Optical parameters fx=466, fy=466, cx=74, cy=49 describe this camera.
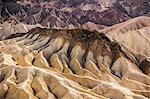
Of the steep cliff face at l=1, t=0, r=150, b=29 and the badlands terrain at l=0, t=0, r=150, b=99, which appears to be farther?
the steep cliff face at l=1, t=0, r=150, b=29

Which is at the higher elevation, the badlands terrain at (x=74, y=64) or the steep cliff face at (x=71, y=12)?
the badlands terrain at (x=74, y=64)

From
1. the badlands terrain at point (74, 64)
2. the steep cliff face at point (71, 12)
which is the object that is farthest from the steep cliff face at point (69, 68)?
the steep cliff face at point (71, 12)

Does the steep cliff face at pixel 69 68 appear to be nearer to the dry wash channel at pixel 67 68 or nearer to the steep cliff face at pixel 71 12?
the dry wash channel at pixel 67 68

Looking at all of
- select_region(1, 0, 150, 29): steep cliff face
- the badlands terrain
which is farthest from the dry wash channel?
select_region(1, 0, 150, 29): steep cliff face

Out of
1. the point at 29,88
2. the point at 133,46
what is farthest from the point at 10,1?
the point at 29,88

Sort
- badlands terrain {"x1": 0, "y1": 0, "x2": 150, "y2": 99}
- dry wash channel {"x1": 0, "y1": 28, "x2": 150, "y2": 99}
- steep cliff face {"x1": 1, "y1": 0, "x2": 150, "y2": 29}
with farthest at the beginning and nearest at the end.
Answer: 1. steep cliff face {"x1": 1, "y1": 0, "x2": 150, "y2": 29}
2. badlands terrain {"x1": 0, "y1": 0, "x2": 150, "y2": 99}
3. dry wash channel {"x1": 0, "y1": 28, "x2": 150, "y2": 99}

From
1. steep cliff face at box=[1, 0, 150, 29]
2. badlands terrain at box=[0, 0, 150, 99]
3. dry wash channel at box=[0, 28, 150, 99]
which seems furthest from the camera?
steep cliff face at box=[1, 0, 150, 29]

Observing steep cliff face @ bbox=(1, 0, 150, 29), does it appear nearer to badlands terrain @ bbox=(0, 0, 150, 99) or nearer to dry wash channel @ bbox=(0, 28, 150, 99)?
badlands terrain @ bbox=(0, 0, 150, 99)
